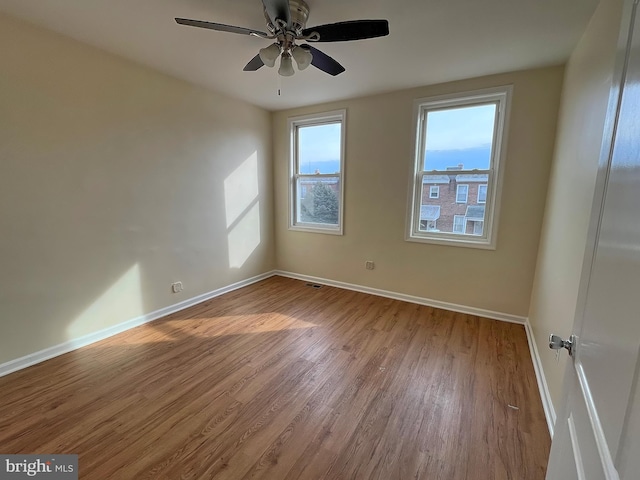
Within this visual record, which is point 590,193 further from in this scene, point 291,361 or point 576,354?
point 291,361

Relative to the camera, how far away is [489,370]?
2246 mm

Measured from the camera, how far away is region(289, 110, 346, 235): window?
3908 mm

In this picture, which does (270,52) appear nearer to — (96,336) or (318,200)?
(318,200)

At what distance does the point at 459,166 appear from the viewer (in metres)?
3.15

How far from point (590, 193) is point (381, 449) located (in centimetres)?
177

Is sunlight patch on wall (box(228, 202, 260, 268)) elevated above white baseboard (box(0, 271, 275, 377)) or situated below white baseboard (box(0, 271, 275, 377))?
above

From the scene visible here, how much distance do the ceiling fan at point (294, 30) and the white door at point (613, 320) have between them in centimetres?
123

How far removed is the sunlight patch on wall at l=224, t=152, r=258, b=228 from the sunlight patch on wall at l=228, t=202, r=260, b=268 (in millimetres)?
111

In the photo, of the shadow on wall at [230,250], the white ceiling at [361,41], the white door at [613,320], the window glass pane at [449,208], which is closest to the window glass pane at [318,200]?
the shadow on wall at [230,250]

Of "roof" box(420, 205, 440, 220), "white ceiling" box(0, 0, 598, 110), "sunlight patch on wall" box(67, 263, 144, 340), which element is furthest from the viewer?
"roof" box(420, 205, 440, 220)

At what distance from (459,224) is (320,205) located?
188cm

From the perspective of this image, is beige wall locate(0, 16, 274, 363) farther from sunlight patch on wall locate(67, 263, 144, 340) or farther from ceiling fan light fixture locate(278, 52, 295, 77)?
ceiling fan light fixture locate(278, 52, 295, 77)

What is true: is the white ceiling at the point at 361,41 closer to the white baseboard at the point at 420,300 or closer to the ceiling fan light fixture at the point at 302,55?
the ceiling fan light fixture at the point at 302,55

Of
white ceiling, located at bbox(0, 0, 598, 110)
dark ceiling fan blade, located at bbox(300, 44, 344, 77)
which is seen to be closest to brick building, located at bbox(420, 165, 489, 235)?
white ceiling, located at bbox(0, 0, 598, 110)
